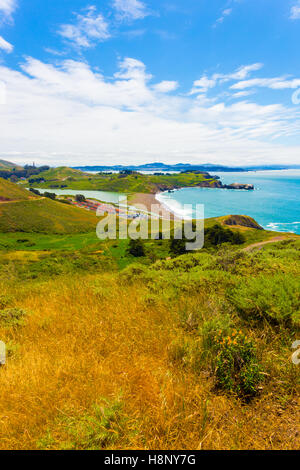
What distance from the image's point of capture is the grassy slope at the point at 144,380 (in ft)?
7.84

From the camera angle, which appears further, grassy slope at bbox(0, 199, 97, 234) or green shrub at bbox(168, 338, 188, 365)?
grassy slope at bbox(0, 199, 97, 234)

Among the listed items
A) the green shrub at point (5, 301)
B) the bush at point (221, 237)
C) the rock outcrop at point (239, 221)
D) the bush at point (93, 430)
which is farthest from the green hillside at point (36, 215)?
the bush at point (93, 430)

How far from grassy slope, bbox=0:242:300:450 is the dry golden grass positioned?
0.04 feet

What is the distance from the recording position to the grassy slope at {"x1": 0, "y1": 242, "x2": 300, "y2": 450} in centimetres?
239

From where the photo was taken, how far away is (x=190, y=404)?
274 cm

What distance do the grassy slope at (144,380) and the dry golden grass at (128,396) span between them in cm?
1

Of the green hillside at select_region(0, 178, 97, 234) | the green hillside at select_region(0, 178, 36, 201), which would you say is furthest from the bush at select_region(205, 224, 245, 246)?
the green hillside at select_region(0, 178, 36, 201)

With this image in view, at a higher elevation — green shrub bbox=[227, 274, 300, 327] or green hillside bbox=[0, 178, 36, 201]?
green hillside bbox=[0, 178, 36, 201]

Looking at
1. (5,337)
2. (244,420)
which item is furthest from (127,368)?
(5,337)

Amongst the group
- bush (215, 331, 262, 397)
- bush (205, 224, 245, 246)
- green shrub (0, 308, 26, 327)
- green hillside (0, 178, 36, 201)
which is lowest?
bush (205, 224, 245, 246)

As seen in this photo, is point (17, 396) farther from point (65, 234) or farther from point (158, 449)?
point (65, 234)
